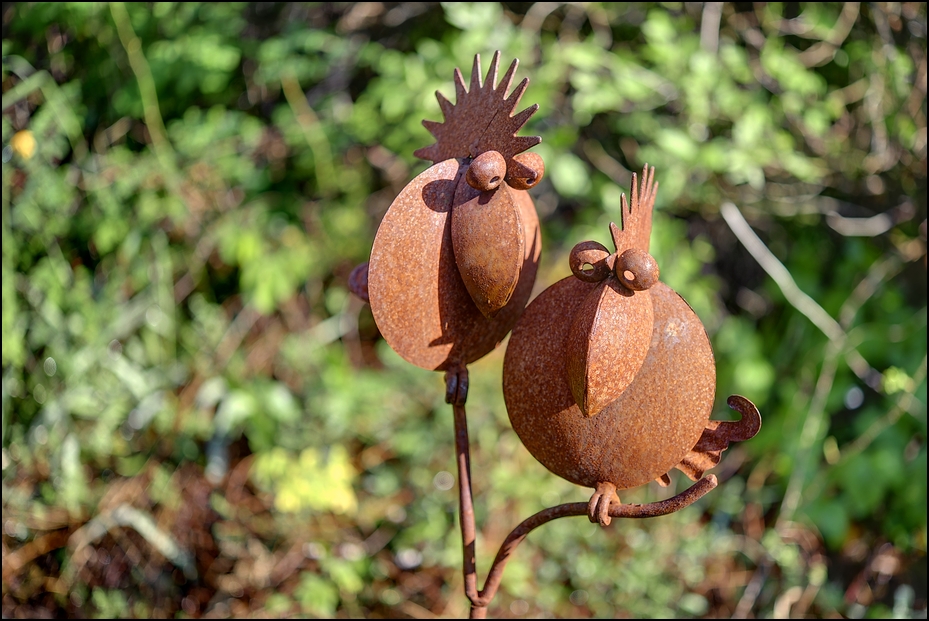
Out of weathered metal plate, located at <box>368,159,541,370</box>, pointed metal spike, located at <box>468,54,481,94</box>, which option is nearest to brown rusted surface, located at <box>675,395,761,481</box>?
weathered metal plate, located at <box>368,159,541,370</box>

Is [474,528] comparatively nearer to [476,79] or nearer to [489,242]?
[489,242]

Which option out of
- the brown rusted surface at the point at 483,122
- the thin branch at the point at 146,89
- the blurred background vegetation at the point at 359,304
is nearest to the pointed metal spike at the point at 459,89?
the brown rusted surface at the point at 483,122

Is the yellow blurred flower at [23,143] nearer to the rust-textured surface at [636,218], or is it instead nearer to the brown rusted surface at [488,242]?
the brown rusted surface at [488,242]

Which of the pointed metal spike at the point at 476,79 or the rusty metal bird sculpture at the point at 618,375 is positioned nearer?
the rusty metal bird sculpture at the point at 618,375

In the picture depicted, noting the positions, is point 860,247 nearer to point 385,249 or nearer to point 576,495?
point 576,495

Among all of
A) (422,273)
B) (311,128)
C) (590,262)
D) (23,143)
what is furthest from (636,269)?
(311,128)

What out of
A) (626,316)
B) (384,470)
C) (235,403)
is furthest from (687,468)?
(235,403)

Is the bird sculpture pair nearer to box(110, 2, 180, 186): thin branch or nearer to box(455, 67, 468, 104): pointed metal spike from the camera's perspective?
box(455, 67, 468, 104): pointed metal spike
